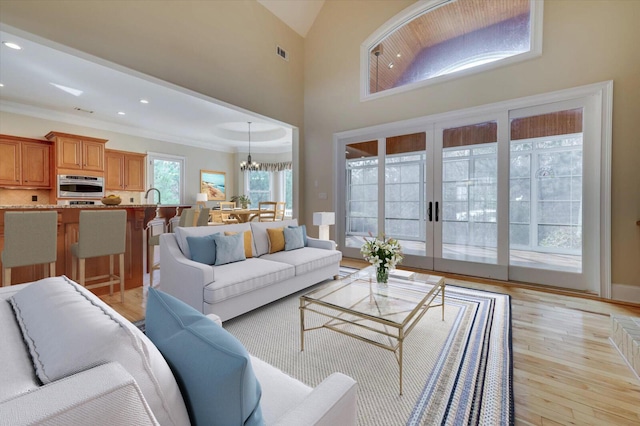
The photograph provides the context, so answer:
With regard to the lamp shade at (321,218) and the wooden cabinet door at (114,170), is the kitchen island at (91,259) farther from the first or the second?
the wooden cabinet door at (114,170)

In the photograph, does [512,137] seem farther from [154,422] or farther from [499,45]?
[154,422]

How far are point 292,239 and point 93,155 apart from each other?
5.33 m

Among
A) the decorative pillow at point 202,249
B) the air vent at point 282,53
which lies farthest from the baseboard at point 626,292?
the air vent at point 282,53

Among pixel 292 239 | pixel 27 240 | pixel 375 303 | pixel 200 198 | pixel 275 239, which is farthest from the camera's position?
pixel 200 198

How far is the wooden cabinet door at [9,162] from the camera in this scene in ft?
16.9

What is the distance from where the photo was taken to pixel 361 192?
201 inches

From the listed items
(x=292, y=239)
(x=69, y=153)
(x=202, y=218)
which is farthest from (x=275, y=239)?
→ (x=69, y=153)

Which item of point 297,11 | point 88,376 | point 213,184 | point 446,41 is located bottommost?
point 88,376

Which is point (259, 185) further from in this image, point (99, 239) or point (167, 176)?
point (99, 239)

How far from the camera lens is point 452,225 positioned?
164 inches

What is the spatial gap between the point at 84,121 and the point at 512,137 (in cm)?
815

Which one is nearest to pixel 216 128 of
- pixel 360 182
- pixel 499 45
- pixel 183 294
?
pixel 360 182

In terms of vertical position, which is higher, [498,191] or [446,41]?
[446,41]

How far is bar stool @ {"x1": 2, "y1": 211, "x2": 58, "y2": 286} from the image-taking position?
248 cm
